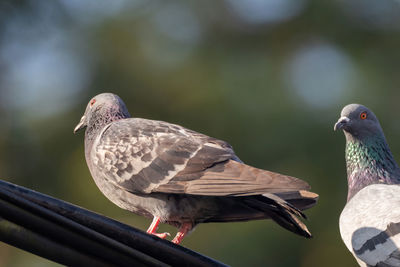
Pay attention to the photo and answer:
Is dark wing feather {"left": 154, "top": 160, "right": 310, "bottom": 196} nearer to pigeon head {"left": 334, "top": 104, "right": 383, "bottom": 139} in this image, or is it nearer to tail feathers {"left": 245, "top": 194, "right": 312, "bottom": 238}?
tail feathers {"left": 245, "top": 194, "right": 312, "bottom": 238}

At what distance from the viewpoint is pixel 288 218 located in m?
4.30

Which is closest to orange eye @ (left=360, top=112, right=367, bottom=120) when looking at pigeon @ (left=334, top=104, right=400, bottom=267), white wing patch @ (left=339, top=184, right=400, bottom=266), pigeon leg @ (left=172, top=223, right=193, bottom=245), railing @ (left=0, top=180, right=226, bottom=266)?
pigeon @ (left=334, top=104, right=400, bottom=267)

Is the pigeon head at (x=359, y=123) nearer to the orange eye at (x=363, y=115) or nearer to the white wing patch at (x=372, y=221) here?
the orange eye at (x=363, y=115)

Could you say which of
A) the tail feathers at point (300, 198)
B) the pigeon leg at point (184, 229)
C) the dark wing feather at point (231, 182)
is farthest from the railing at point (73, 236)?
the pigeon leg at point (184, 229)

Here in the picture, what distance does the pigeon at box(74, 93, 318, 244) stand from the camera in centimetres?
428

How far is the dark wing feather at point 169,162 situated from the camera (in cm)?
424

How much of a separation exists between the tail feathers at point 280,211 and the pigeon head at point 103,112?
163 cm

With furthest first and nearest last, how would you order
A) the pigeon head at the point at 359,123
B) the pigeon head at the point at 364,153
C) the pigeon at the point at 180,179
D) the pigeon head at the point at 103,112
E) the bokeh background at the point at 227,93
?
1. the bokeh background at the point at 227,93
2. the pigeon head at the point at 359,123
3. the pigeon head at the point at 364,153
4. the pigeon head at the point at 103,112
5. the pigeon at the point at 180,179

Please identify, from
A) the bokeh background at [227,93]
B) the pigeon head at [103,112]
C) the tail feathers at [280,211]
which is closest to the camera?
the tail feathers at [280,211]

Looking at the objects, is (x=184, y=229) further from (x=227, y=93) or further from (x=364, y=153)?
(x=227, y=93)

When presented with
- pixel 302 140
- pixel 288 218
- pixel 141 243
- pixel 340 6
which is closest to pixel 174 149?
pixel 288 218

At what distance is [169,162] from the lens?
4668mm

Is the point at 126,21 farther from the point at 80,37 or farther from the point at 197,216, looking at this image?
the point at 197,216

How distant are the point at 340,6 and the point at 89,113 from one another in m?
16.2
